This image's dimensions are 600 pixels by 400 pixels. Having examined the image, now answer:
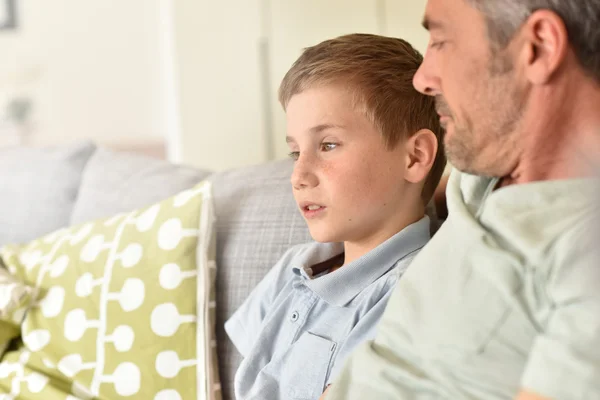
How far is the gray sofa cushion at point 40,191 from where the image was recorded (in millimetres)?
1948

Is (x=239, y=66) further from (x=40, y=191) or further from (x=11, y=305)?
(x=11, y=305)

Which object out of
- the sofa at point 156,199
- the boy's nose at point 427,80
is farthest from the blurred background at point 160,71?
Answer: the boy's nose at point 427,80

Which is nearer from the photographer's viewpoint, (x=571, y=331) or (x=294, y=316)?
(x=571, y=331)

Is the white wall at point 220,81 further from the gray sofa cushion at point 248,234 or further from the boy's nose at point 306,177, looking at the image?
the boy's nose at point 306,177

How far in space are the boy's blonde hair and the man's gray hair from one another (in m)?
0.37

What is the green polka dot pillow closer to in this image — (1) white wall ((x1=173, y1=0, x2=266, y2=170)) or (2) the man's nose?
(2) the man's nose

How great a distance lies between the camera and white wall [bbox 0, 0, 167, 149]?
3.06 metres

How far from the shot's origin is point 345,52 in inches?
48.0

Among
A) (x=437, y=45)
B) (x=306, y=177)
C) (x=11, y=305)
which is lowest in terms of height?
(x=11, y=305)

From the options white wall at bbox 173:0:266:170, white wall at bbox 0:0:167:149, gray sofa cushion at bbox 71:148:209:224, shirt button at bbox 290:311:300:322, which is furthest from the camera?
white wall at bbox 0:0:167:149

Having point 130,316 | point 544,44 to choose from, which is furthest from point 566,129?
point 130,316

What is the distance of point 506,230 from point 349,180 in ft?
1.33

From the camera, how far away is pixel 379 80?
3.92 feet

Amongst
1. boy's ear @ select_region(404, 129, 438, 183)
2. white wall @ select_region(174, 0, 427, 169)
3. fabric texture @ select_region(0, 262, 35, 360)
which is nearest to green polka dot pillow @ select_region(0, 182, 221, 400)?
fabric texture @ select_region(0, 262, 35, 360)
